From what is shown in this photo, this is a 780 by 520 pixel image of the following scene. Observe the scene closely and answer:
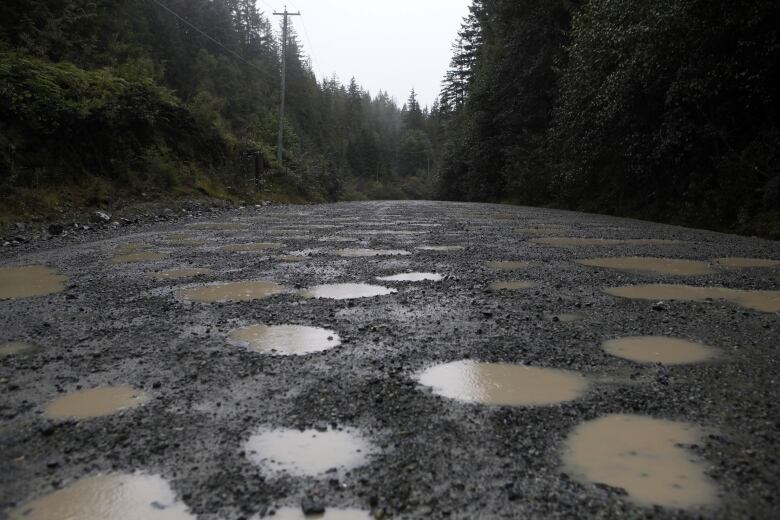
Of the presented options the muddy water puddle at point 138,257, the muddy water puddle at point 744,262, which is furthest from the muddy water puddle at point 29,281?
the muddy water puddle at point 744,262

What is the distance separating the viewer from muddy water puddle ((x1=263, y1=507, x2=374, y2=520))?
106 centimetres

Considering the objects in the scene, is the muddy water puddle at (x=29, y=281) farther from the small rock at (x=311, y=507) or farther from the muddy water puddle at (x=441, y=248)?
the muddy water puddle at (x=441, y=248)

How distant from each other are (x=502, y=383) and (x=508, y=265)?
2.63m

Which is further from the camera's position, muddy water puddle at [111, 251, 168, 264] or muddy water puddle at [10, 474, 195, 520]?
muddy water puddle at [111, 251, 168, 264]

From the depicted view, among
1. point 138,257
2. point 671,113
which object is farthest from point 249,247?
point 671,113

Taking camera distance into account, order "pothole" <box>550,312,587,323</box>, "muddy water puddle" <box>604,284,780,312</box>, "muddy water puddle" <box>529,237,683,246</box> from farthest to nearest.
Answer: "muddy water puddle" <box>529,237,683,246</box>
"muddy water puddle" <box>604,284,780,312</box>
"pothole" <box>550,312,587,323</box>

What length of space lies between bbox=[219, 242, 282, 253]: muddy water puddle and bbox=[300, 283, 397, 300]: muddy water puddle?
210 centimetres

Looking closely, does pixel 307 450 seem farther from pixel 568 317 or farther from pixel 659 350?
pixel 568 317

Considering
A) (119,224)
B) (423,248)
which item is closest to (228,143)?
(119,224)

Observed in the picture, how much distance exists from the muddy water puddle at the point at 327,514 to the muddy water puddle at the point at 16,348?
1.63m

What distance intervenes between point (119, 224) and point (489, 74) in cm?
1863

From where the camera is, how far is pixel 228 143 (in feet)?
56.7

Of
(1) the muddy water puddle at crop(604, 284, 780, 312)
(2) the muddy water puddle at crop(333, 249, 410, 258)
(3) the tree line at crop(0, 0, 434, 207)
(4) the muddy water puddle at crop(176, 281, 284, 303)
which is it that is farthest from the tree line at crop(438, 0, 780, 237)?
(3) the tree line at crop(0, 0, 434, 207)

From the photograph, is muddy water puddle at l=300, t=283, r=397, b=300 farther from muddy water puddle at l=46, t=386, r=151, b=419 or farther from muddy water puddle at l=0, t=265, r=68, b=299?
muddy water puddle at l=0, t=265, r=68, b=299
